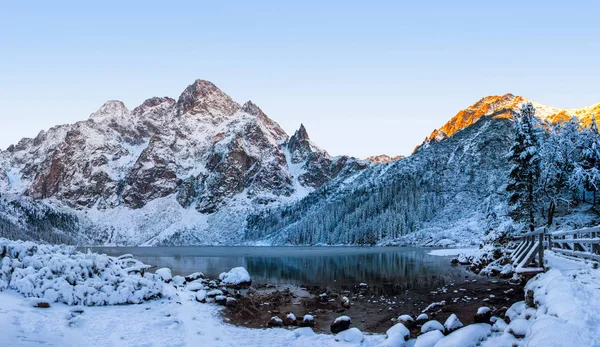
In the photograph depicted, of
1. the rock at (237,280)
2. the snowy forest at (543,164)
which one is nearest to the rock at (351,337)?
the rock at (237,280)

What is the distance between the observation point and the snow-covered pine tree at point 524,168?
133ft

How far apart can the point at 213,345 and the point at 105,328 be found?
4905mm

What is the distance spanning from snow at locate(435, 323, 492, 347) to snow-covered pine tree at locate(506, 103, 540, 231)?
32.2 meters

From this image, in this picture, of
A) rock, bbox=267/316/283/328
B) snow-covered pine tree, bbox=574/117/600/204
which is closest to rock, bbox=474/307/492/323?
rock, bbox=267/316/283/328

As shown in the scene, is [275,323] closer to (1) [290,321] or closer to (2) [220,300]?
(1) [290,321]

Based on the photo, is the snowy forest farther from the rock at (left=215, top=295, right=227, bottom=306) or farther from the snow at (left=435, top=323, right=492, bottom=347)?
the rock at (left=215, top=295, right=227, bottom=306)

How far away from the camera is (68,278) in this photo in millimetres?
20500

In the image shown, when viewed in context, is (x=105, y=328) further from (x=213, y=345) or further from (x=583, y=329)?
(x=583, y=329)

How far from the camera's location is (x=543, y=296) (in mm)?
12930

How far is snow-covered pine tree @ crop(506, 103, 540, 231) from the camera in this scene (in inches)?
1595

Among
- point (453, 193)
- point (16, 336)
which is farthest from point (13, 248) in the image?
point (453, 193)

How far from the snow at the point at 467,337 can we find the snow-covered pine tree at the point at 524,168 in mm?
32221

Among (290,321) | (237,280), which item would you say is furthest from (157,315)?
(237,280)

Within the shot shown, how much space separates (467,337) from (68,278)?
19.2 m
